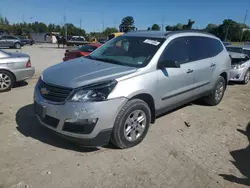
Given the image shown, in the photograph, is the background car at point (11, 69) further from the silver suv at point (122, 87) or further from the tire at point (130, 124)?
the tire at point (130, 124)

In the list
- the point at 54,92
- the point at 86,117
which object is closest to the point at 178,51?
the point at 86,117

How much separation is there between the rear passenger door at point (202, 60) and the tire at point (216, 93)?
0.38 m

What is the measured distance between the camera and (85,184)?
2.89 m

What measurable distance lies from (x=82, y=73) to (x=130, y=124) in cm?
107

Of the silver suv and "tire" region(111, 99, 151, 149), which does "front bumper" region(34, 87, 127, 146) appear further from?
"tire" region(111, 99, 151, 149)

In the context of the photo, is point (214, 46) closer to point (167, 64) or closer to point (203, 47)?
point (203, 47)

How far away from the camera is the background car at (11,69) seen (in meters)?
6.56

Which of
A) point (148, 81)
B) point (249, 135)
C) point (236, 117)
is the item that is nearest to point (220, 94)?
point (236, 117)

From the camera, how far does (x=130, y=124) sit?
3656 mm

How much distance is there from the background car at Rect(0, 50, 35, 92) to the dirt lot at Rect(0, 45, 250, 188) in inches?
71.8

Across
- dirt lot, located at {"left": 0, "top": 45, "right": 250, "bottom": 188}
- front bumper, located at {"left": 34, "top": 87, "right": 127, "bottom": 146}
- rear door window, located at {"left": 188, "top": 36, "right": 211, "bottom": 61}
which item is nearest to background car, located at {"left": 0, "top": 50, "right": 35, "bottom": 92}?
dirt lot, located at {"left": 0, "top": 45, "right": 250, "bottom": 188}

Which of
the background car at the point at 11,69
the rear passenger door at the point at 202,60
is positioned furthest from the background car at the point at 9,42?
the rear passenger door at the point at 202,60

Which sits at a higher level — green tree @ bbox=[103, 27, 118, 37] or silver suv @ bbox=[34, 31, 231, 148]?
green tree @ bbox=[103, 27, 118, 37]

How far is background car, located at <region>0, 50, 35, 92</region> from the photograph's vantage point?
6.56m
